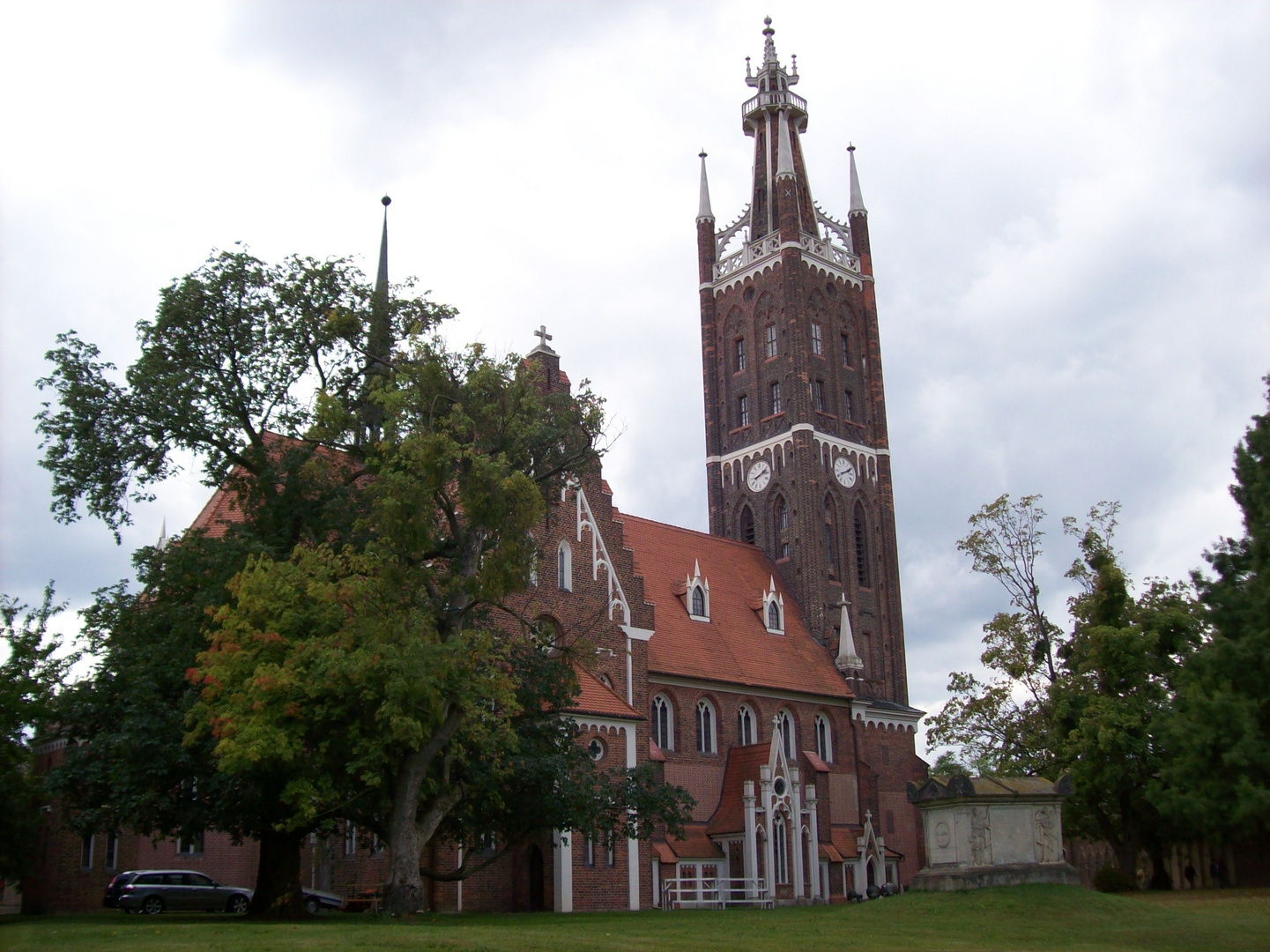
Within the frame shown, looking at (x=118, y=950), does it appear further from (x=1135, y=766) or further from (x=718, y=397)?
(x=718, y=397)

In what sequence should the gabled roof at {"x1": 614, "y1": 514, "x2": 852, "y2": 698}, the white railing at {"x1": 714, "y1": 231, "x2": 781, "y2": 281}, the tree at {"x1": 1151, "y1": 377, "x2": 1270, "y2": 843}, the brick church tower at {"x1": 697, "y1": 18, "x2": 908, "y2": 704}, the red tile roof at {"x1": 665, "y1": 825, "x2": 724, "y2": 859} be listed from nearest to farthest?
the tree at {"x1": 1151, "y1": 377, "x2": 1270, "y2": 843} < the red tile roof at {"x1": 665, "y1": 825, "x2": 724, "y2": 859} < the gabled roof at {"x1": 614, "y1": 514, "x2": 852, "y2": 698} < the brick church tower at {"x1": 697, "y1": 18, "x2": 908, "y2": 704} < the white railing at {"x1": 714, "y1": 231, "x2": 781, "y2": 281}

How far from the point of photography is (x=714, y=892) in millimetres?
39719

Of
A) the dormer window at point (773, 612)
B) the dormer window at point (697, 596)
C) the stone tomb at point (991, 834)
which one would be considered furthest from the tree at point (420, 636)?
the dormer window at point (773, 612)

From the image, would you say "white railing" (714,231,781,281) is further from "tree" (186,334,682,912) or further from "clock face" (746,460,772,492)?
"tree" (186,334,682,912)

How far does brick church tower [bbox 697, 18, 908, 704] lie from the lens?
2190 inches

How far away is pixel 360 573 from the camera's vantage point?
25531 millimetres

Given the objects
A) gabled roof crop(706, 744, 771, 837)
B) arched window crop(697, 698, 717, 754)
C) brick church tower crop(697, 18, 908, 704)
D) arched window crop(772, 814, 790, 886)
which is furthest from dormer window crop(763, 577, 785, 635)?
arched window crop(772, 814, 790, 886)

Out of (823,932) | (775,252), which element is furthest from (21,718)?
(775,252)

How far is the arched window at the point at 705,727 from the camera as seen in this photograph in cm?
4453

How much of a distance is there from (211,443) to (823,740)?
1192 inches

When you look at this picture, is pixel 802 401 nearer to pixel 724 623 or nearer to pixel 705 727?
pixel 724 623

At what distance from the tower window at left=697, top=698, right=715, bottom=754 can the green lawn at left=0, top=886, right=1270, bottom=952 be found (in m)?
19.6

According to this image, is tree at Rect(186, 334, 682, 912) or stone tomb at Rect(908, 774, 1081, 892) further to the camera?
stone tomb at Rect(908, 774, 1081, 892)

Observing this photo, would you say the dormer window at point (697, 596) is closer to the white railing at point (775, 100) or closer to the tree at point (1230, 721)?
the tree at point (1230, 721)
